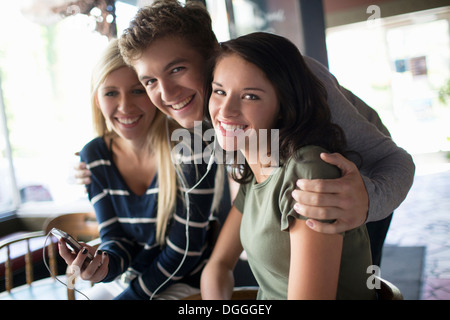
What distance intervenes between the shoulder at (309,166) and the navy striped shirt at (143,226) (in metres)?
0.44

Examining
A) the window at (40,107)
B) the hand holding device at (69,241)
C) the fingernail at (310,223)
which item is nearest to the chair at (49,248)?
the hand holding device at (69,241)

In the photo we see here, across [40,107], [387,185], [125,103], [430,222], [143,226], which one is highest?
[40,107]

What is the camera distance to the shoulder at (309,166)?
2.25 feet

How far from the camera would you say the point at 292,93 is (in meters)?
0.75

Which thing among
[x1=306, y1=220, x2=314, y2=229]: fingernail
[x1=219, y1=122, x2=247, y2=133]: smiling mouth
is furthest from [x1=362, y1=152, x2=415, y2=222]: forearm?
[x1=219, y1=122, x2=247, y2=133]: smiling mouth

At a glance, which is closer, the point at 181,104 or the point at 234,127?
the point at 234,127

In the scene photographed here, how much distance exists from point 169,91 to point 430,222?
1041 mm

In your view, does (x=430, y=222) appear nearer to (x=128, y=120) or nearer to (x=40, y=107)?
(x=128, y=120)

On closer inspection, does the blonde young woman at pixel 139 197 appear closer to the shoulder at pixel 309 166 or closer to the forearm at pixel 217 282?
the forearm at pixel 217 282

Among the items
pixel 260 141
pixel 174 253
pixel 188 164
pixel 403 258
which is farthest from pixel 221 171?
pixel 403 258

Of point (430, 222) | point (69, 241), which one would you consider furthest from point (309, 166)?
point (430, 222)

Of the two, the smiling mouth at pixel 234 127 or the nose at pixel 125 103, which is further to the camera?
the nose at pixel 125 103

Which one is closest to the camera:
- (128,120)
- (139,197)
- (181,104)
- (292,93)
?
(292,93)
